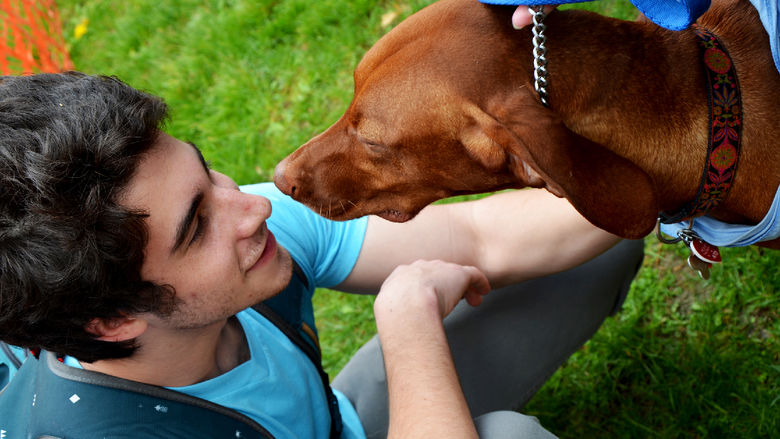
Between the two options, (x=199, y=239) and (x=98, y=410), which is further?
(x=199, y=239)

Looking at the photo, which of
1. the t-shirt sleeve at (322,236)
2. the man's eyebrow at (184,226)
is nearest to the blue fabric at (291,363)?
the t-shirt sleeve at (322,236)

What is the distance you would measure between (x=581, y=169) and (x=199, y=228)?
1203mm

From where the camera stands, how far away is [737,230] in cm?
236

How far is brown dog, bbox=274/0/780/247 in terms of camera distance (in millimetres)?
2137

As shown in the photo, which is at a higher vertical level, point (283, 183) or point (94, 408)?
point (283, 183)

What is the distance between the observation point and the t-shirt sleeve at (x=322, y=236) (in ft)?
9.34

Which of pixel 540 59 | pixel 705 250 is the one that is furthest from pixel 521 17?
pixel 705 250

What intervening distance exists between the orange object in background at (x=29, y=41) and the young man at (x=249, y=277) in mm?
4596

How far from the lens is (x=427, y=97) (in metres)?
2.35

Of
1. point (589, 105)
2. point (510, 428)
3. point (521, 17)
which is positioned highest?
point (521, 17)

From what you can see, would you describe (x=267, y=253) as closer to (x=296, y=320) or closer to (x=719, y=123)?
(x=296, y=320)

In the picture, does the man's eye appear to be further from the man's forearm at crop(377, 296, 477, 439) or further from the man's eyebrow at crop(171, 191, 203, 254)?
the man's forearm at crop(377, 296, 477, 439)

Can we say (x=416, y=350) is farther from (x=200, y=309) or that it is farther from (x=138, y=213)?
(x=138, y=213)

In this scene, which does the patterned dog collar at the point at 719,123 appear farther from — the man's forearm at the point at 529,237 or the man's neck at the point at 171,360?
the man's neck at the point at 171,360
